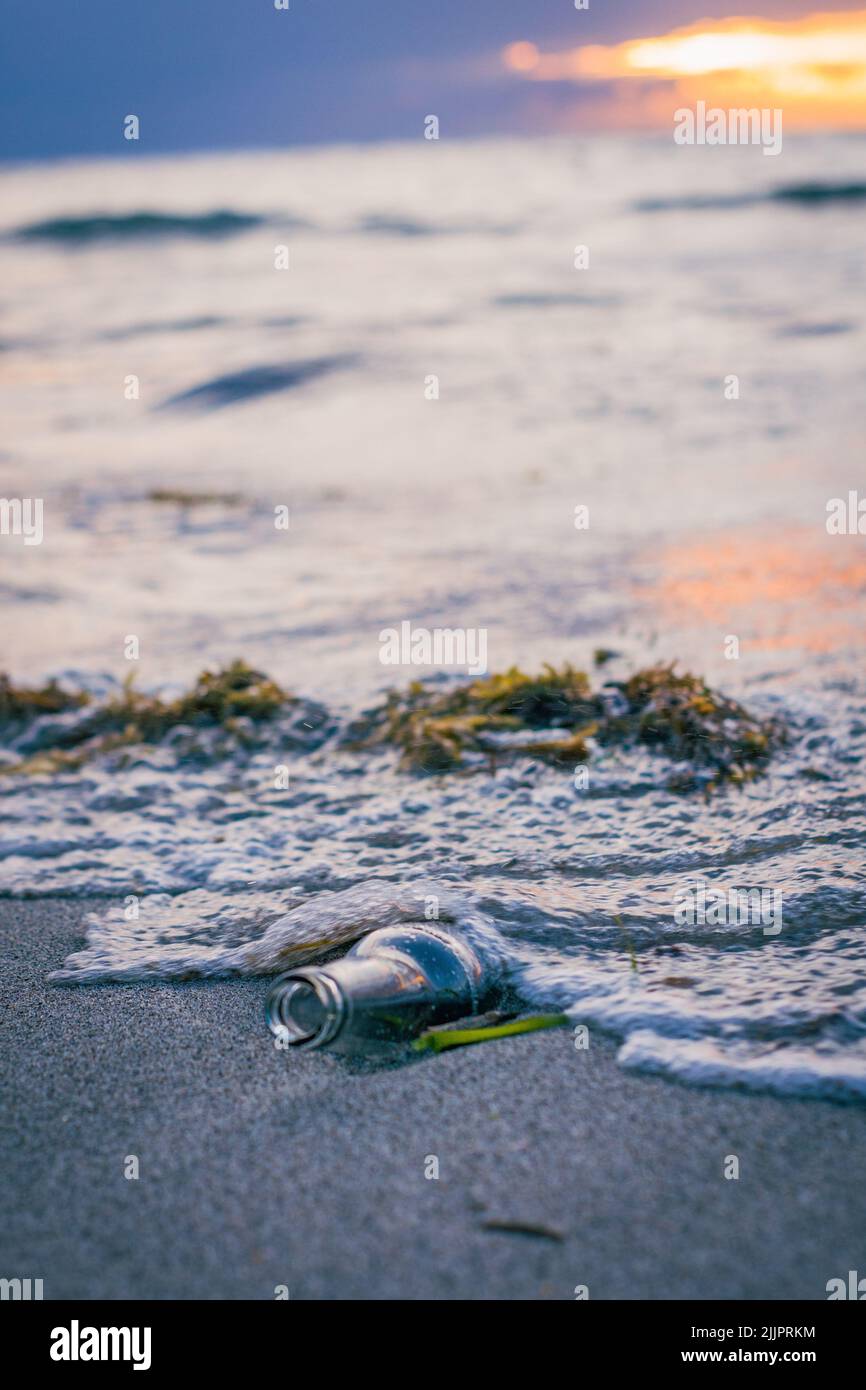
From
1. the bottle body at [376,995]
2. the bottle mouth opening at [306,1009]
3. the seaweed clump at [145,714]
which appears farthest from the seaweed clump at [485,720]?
the bottle mouth opening at [306,1009]

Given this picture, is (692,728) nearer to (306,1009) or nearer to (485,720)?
(485,720)

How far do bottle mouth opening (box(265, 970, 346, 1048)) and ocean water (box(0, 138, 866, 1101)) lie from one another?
37 cm

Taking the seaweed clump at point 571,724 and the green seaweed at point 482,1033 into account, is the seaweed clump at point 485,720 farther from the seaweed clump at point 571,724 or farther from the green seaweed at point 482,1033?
the green seaweed at point 482,1033

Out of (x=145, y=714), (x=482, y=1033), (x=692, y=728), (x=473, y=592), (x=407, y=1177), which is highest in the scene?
(x=473, y=592)

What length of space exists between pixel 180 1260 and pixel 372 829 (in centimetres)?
161

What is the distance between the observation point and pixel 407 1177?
6.07ft

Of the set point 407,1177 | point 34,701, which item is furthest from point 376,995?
point 34,701

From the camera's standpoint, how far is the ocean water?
8.61 ft

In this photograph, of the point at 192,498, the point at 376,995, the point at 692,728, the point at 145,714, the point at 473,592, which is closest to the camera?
the point at 376,995

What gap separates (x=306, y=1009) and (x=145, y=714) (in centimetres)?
213

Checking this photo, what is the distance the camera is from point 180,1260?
171cm

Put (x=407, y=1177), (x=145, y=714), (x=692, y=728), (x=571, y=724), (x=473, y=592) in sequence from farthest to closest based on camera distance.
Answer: (x=473, y=592)
(x=145, y=714)
(x=571, y=724)
(x=692, y=728)
(x=407, y=1177)

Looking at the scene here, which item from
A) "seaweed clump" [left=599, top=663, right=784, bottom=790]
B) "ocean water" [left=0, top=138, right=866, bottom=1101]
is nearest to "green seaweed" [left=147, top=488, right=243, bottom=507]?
"ocean water" [left=0, top=138, right=866, bottom=1101]

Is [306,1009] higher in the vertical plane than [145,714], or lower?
lower
